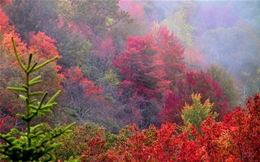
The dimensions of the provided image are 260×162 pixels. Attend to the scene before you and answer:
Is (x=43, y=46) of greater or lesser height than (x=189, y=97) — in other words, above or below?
above

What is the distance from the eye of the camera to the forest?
11219 mm

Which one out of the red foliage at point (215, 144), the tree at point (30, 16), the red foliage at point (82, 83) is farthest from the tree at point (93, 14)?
the red foliage at point (215, 144)

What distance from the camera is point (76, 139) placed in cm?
1390

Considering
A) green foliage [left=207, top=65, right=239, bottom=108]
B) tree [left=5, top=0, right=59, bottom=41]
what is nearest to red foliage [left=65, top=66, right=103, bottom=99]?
tree [left=5, top=0, right=59, bottom=41]

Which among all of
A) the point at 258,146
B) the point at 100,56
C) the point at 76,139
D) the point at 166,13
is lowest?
the point at 258,146

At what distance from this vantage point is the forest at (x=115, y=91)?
11.2 meters

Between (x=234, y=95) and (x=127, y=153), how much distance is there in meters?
25.9

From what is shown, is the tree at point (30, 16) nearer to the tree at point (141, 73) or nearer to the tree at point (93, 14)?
the tree at point (93, 14)

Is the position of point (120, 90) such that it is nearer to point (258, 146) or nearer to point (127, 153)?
point (127, 153)

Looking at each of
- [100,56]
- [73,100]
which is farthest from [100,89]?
[100,56]

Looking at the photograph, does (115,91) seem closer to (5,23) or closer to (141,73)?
(141,73)

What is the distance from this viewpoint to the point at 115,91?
1373 inches

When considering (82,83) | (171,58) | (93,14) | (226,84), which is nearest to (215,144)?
(82,83)

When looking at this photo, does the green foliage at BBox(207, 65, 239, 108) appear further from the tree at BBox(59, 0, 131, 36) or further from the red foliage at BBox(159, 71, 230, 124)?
the tree at BBox(59, 0, 131, 36)
